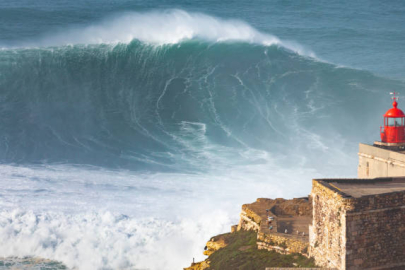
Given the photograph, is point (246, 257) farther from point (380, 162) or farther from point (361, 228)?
point (380, 162)

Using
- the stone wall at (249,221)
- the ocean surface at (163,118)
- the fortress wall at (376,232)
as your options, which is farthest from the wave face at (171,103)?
the fortress wall at (376,232)

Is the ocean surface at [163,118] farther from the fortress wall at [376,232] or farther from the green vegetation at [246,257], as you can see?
the fortress wall at [376,232]

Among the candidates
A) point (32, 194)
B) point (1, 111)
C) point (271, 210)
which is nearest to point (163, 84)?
point (1, 111)

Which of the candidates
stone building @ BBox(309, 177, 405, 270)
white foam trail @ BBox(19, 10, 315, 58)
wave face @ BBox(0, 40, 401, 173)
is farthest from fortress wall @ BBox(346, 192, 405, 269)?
white foam trail @ BBox(19, 10, 315, 58)

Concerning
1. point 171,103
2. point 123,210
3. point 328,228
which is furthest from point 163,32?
point 328,228

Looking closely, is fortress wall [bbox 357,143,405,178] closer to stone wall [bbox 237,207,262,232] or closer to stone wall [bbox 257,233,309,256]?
stone wall [bbox 237,207,262,232]

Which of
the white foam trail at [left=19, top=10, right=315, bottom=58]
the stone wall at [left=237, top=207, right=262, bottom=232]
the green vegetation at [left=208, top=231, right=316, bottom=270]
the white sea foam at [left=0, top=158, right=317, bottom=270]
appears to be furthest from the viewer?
the white foam trail at [left=19, top=10, right=315, bottom=58]

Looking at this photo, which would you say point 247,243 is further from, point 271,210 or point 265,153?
point 265,153
